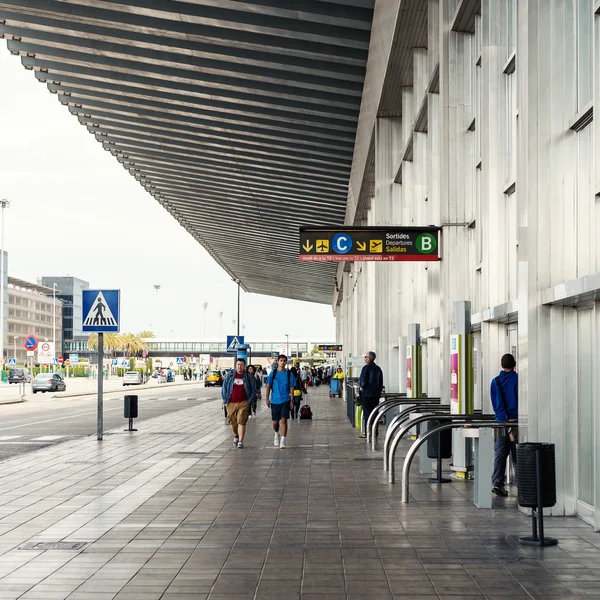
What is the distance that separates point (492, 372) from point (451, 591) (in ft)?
23.9

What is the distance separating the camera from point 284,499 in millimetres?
10844

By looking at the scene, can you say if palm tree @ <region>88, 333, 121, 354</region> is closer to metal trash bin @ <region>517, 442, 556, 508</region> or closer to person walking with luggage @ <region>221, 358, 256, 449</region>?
person walking with luggage @ <region>221, 358, 256, 449</region>

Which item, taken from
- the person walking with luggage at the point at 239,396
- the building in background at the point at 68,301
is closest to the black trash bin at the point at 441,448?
the person walking with luggage at the point at 239,396

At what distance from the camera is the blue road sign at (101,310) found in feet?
63.7

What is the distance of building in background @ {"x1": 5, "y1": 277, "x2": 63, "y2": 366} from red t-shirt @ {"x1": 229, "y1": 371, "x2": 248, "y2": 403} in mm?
125151

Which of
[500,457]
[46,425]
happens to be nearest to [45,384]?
[46,425]

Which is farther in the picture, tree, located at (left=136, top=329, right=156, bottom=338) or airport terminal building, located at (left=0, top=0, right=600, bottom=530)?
tree, located at (left=136, top=329, right=156, bottom=338)

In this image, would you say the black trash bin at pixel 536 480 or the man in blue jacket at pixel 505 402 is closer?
the black trash bin at pixel 536 480

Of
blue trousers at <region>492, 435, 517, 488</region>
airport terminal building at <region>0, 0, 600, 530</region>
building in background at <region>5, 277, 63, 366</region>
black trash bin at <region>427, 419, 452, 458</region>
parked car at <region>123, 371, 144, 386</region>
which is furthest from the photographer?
building in background at <region>5, 277, 63, 366</region>

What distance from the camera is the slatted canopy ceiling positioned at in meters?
19.2

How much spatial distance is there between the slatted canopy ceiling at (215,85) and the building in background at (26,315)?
355 ft

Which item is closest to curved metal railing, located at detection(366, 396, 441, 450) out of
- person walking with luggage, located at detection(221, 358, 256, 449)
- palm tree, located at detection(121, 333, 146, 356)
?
person walking with luggage, located at detection(221, 358, 256, 449)

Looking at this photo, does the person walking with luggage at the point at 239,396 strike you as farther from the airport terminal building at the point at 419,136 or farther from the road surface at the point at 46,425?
the road surface at the point at 46,425

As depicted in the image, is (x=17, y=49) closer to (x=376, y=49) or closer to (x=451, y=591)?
(x=376, y=49)
